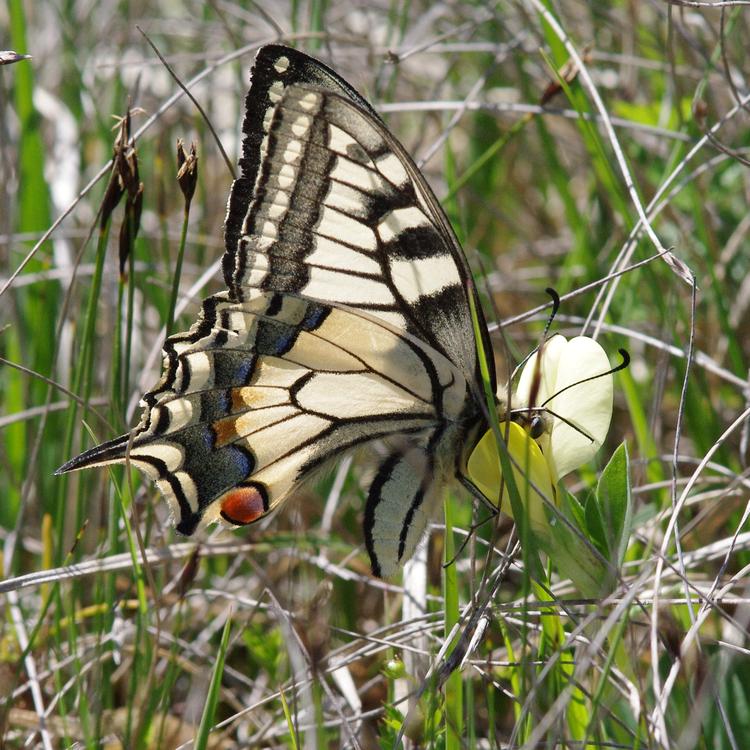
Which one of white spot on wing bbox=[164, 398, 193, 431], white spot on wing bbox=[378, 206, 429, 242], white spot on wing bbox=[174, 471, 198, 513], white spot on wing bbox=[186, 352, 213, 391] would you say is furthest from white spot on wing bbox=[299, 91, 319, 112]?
white spot on wing bbox=[174, 471, 198, 513]

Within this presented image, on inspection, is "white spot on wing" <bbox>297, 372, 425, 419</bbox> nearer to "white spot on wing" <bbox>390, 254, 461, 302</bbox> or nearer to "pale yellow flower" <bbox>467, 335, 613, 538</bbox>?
"white spot on wing" <bbox>390, 254, 461, 302</bbox>

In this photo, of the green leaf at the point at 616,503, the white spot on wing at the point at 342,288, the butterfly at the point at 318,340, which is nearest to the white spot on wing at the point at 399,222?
the butterfly at the point at 318,340

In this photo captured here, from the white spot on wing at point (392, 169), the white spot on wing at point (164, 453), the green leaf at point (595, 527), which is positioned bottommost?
the white spot on wing at point (164, 453)

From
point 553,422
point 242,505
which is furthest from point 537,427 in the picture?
point 242,505

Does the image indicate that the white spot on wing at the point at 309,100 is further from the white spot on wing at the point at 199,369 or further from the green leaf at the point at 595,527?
the green leaf at the point at 595,527

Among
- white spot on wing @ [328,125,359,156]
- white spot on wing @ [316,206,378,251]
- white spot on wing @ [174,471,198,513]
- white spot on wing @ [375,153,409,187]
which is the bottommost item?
white spot on wing @ [174,471,198,513]

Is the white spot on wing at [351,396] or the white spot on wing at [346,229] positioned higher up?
the white spot on wing at [346,229]

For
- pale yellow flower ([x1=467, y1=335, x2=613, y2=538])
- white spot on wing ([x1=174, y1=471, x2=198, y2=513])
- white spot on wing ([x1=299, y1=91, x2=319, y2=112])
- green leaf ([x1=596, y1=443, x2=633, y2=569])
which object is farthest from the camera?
white spot on wing ([x1=174, y1=471, x2=198, y2=513])

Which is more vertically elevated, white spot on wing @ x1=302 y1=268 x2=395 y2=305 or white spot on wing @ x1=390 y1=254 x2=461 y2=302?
white spot on wing @ x1=390 y1=254 x2=461 y2=302
